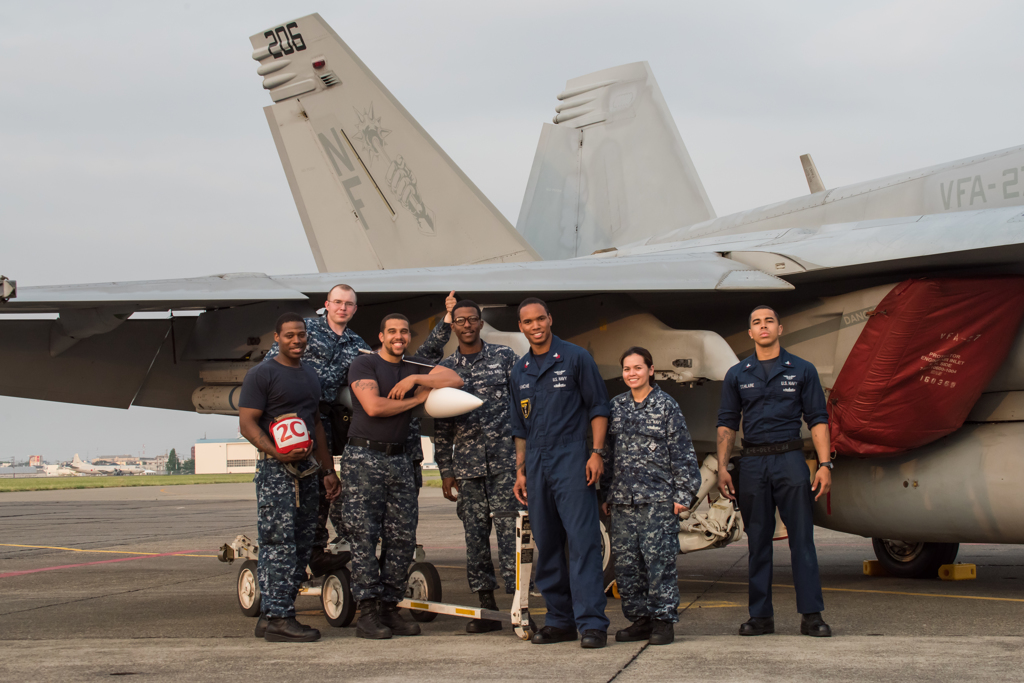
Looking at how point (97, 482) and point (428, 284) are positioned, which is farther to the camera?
point (97, 482)

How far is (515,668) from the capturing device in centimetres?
404

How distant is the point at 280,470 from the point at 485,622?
4.67ft

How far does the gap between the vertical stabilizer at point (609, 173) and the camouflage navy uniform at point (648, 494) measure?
749 cm

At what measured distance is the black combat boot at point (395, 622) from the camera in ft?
17.0

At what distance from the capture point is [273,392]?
508cm

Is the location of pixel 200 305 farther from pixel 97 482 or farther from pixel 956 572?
pixel 97 482

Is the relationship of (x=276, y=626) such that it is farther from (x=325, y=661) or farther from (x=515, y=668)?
(x=515, y=668)

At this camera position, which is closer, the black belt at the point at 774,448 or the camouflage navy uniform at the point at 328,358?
the black belt at the point at 774,448

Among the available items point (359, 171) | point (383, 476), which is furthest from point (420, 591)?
point (359, 171)

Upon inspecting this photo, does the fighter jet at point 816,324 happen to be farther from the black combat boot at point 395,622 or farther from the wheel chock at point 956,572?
the black combat boot at point 395,622

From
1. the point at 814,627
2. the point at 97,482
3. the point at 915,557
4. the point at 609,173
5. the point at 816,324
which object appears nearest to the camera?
the point at 814,627

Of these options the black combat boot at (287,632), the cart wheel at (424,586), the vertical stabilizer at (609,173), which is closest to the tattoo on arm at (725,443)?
the cart wheel at (424,586)

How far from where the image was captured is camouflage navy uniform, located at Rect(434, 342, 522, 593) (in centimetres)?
534

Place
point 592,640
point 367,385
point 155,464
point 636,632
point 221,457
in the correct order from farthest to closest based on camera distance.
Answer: point 155,464 < point 221,457 < point 367,385 < point 636,632 < point 592,640
